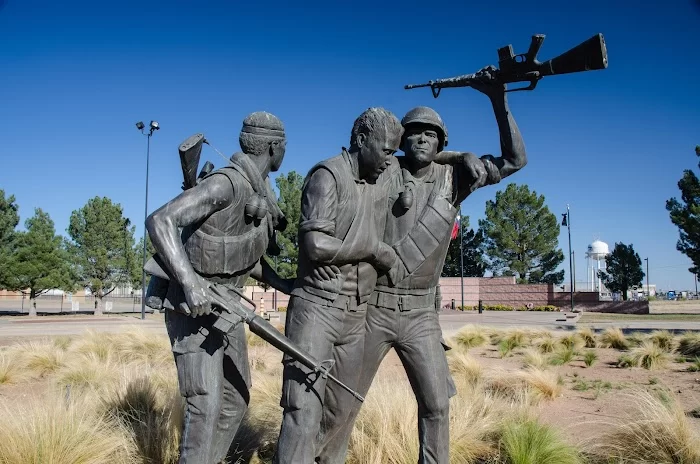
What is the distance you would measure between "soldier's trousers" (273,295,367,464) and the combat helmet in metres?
1.26

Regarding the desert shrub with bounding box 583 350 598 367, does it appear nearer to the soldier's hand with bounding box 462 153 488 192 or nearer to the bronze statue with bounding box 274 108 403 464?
the soldier's hand with bounding box 462 153 488 192

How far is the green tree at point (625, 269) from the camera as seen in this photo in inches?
1825

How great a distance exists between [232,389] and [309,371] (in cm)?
70

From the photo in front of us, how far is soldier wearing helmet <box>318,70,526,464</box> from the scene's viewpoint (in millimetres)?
3533

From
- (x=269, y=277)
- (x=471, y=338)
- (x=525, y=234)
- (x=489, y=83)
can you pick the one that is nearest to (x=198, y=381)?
(x=269, y=277)

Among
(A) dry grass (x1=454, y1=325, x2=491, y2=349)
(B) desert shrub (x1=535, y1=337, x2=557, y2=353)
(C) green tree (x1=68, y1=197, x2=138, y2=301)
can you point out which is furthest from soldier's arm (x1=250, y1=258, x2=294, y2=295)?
(C) green tree (x1=68, y1=197, x2=138, y2=301)

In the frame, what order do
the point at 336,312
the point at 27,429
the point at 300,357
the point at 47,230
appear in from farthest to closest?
the point at 47,230 < the point at 27,429 < the point at 336,312 < the point at 300,357

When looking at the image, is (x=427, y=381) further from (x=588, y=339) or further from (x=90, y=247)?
(x=90, y=247)

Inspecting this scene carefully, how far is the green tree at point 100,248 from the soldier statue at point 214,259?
30950 mm

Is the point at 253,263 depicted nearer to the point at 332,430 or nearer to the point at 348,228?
the point at 348,228

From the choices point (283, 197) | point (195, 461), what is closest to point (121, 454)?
point (195, 461)

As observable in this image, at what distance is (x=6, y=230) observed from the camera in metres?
30.3

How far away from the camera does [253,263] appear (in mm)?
3561

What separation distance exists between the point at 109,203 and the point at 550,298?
29971mm
